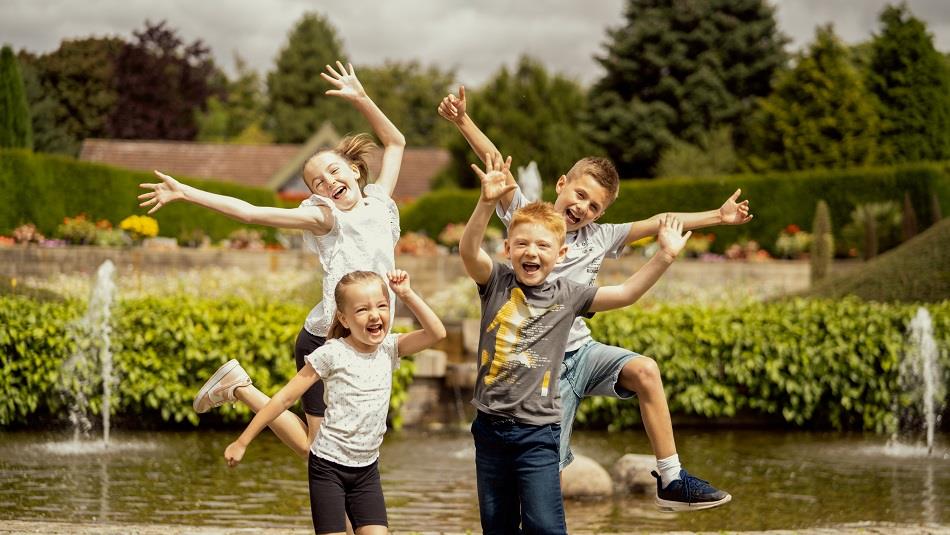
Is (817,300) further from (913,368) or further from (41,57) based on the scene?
(41,57)

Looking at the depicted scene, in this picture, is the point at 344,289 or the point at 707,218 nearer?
the point at 344,289

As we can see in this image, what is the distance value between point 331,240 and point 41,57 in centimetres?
4812

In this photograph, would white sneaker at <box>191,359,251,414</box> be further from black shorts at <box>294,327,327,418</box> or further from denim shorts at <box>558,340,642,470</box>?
denim shorts at <box>558,340,642,470</box>

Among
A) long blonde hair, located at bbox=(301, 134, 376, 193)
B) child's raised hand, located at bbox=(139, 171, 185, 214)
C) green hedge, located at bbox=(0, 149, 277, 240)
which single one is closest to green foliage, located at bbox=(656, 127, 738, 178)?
green hedge, located at bbox=(0, 149, 277, 240)

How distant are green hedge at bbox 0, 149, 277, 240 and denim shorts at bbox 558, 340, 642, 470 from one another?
60.2 ft

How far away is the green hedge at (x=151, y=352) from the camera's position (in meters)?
9.47

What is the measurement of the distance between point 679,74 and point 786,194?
13.8m

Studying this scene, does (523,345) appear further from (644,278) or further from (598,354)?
(598,354)

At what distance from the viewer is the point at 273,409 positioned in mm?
3934

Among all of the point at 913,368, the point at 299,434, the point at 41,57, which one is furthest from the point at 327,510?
the point at 41,57

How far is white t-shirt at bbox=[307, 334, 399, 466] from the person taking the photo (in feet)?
13.0

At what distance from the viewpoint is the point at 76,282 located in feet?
52.3

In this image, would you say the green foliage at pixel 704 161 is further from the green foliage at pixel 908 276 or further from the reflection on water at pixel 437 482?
the reflection on water at pixel 437 482

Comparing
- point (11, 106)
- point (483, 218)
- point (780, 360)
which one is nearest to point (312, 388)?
point (483, 218)
